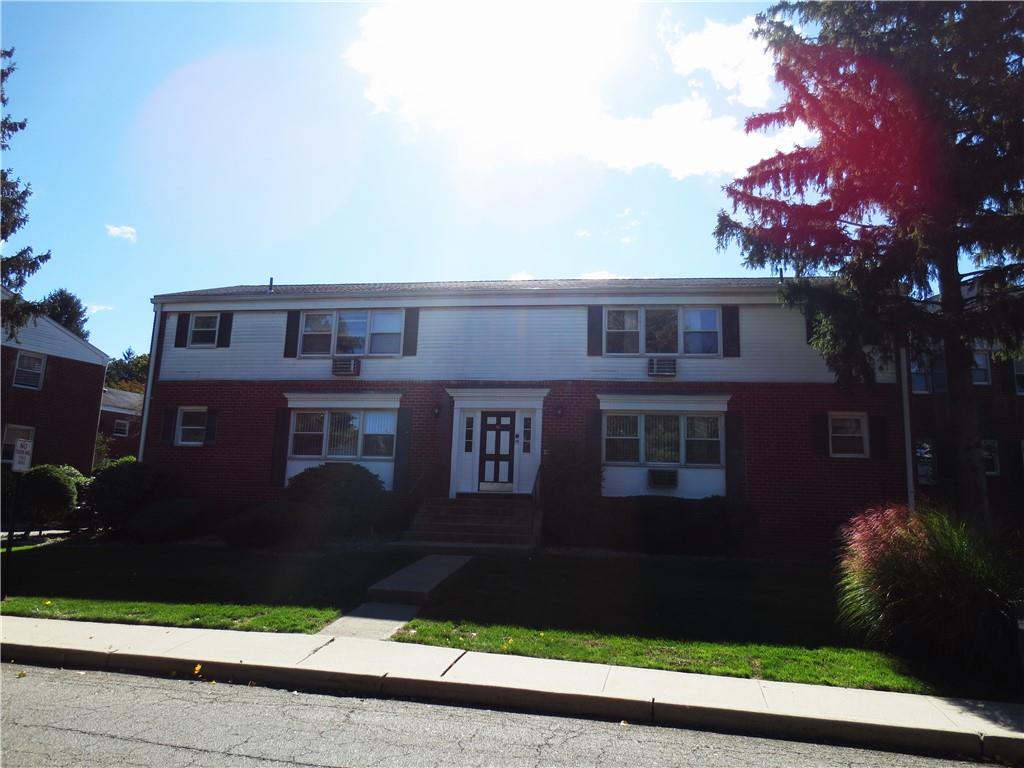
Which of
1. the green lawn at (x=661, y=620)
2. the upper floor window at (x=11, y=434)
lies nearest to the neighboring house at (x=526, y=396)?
the green lawn at (x=661, y=620)

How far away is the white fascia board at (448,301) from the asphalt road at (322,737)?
11.7m

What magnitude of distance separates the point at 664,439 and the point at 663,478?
0.93 m

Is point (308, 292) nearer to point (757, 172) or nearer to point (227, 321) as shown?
point (227, 321)

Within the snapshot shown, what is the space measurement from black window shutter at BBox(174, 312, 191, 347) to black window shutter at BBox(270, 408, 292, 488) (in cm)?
336

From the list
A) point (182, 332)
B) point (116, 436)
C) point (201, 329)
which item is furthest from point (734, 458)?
point (116, 436)

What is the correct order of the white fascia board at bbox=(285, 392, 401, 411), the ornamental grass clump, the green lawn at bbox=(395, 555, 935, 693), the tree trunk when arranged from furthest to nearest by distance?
1. the white fascia board at bbox=(285, 392, 401, 411)
2. the tree trunk
3. the green lawn at bbox=(395, 555, 935, 693)
4. the ornamental grass clump

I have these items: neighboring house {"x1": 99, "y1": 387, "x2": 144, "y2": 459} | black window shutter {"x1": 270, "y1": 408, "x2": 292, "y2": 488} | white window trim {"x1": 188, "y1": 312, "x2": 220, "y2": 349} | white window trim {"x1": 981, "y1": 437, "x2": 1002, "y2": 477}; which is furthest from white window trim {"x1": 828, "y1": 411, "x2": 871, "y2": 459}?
neighboring house {"x1": 99, "y1": 387, "x2": 144, "y2": 459}

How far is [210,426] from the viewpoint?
17.1 metres

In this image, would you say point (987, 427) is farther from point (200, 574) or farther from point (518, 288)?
point (200, 574)

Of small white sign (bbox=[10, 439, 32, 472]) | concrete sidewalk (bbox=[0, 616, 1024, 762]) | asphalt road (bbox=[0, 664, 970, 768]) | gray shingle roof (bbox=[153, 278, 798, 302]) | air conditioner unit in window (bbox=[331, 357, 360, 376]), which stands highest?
gray shingle roof (bbox=[153, 278, 798, 302])

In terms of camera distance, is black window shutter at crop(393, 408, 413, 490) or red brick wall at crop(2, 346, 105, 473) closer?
black window shutter at crop(393, 408, 413, 490)

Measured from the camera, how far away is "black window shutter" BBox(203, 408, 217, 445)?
17.0 m

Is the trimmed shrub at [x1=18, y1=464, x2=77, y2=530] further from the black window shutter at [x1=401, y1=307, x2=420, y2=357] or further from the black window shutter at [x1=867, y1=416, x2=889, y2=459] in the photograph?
the black window shutter at [x1=867, y1=416, x2=889, y2=459]

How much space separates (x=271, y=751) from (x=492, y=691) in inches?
74.9
